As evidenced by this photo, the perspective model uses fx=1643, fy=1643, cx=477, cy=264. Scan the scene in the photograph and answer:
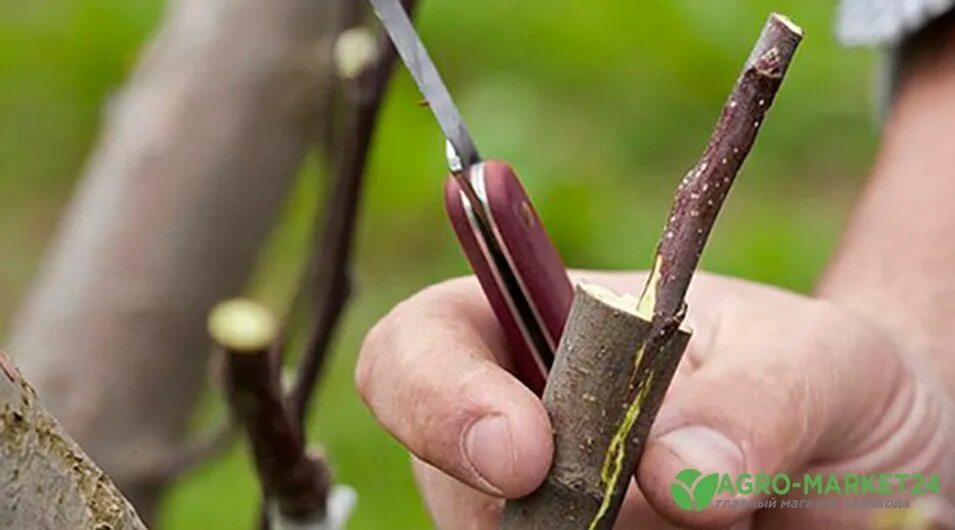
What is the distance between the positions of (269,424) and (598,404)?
253mm

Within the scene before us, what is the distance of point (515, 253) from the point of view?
56cm

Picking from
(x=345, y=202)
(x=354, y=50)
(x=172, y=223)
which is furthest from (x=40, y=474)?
(x=172, y=223)

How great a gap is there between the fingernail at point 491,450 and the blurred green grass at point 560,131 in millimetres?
1370

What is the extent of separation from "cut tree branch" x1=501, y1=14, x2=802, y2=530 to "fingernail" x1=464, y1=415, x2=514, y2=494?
0.01 meters

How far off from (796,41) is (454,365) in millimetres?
227

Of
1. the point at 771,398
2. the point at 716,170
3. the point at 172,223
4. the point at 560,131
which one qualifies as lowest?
the point at 560,131

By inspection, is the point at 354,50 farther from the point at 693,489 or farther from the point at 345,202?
the point at 693,489

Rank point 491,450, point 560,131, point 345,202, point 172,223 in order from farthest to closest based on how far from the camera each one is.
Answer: point 560,131 → point 172,223 → point 345,202 → point 491,450

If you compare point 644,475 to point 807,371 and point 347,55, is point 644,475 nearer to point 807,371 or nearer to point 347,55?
point 807,371

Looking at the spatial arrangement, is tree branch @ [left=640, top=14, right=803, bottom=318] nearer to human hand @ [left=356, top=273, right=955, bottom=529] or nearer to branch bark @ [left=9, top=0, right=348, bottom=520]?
human hand @ [left=356, top=273, right=955, bottom=529]

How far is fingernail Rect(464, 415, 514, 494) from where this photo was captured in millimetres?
509

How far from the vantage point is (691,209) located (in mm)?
452

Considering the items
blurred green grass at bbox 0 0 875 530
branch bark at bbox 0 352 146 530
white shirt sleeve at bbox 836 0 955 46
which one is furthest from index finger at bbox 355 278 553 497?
blurred green grass at bbox 0 0 875 530

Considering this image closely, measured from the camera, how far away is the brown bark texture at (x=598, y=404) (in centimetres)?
47
